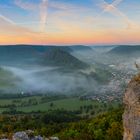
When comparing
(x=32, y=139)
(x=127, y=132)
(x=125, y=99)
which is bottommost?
(x=32, y=139)

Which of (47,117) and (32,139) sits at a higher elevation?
(32,139)

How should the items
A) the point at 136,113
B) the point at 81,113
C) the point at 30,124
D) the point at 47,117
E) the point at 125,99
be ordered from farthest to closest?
1. the point at 81,113
2. the point at 47,117
3. the point at 30,124
4. the point at 125,99
5. the point at 136,113

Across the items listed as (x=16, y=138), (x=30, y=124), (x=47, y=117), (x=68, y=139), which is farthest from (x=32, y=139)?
(x=47, y=117)

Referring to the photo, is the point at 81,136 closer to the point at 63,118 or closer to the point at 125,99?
the point at 125,99

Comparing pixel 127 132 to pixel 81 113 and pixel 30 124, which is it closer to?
pixel 30 124

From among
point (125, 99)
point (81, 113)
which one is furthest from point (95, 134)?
point (81, 113)

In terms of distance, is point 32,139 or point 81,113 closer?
point 32,139

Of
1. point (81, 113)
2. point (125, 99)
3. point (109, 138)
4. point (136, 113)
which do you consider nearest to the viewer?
point (136, 113)
